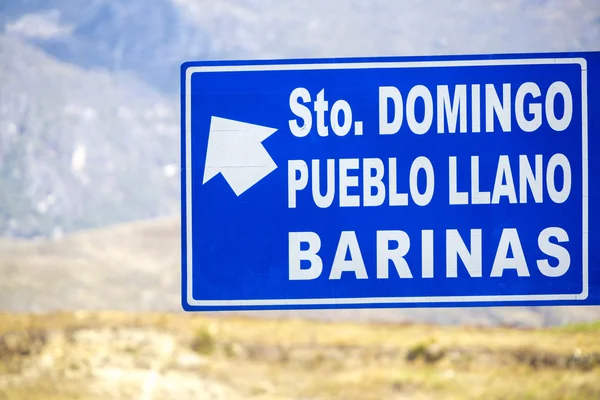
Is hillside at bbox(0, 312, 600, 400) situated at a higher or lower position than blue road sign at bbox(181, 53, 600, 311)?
lower

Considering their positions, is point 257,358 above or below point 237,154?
below

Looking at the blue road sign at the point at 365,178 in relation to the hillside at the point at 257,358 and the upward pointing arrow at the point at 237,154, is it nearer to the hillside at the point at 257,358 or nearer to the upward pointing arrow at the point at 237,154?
the upward pointing arrow at the point at 237,154

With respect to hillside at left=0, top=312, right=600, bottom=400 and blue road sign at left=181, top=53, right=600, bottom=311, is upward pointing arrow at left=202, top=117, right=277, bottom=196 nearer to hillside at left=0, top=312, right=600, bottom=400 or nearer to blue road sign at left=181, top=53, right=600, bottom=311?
blue road sign at left=181, top=53, right=600, bottom=311

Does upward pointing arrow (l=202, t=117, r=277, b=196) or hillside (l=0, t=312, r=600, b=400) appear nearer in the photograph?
upward pointing arrow (l=202, t=117, r=277, b=196)

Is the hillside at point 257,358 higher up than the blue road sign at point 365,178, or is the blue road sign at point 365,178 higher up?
the blue road sign at point 365,178

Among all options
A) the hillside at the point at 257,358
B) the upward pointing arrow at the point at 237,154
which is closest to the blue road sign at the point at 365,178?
the upward pointing arrow at the point at 237,154

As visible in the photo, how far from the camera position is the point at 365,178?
2955mm

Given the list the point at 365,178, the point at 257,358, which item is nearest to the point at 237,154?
the point at 365,178

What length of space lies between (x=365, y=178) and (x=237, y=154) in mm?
508

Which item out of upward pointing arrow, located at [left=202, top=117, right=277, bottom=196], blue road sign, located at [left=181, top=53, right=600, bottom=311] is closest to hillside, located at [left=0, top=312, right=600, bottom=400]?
blue road sign, located at [left=181, top=53, right=600, bottom=311]

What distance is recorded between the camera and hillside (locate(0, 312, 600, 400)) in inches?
123

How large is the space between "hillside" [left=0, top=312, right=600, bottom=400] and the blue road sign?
0.23 metres

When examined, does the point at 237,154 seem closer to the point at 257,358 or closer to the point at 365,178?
the point at 365,178

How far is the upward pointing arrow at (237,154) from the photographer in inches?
115
